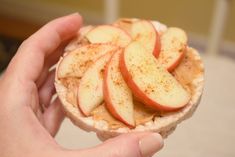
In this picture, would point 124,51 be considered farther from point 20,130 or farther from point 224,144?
point 224,144

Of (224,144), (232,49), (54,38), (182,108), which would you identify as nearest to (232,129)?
(224,144)

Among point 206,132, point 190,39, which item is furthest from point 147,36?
point 190,39

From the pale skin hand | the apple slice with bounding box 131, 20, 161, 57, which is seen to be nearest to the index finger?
the pale skin hand

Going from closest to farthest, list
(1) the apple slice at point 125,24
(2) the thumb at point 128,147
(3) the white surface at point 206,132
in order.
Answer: (2) the thumb at point 128,147
(1) the apple slice at point 125,24
(3) the white surface at point 206,132

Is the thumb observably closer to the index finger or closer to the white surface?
the index finger

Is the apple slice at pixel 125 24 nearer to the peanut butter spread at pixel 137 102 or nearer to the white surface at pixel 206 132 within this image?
the peanut butter spread at pixel 137 102

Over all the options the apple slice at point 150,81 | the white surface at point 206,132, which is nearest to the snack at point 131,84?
the apple slice at point 150,81

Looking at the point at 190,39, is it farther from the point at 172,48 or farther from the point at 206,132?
the point at 172,48
